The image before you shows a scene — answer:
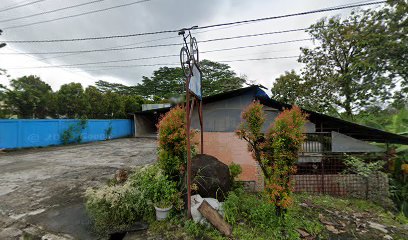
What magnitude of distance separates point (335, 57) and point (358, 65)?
2.57 meters

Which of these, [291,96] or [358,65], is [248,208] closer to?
[358,65]

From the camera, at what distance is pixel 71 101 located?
46.7 feet

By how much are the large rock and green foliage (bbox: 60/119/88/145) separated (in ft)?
42.1

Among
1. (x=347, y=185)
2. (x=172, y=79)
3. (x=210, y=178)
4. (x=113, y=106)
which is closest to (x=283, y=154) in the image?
(x=210, y=178)

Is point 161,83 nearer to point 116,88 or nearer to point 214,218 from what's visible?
point 116,88

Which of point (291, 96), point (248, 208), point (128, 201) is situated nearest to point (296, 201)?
point (248, 208)

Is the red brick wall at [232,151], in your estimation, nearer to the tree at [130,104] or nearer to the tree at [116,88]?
the tree at [130,104]

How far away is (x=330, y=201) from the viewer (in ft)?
14.2

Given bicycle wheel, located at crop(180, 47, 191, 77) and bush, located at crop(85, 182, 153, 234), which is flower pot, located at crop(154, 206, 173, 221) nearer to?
bush, located at crop(85, 182, 153, 234)

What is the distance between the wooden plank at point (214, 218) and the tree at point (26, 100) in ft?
46.8

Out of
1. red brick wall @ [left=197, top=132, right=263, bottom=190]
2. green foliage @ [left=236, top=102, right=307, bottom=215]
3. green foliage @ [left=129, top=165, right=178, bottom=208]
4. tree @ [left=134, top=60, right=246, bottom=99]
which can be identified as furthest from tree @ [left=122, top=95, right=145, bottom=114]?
green foliage @ [left=236, top=102, right=307, bottom=215]

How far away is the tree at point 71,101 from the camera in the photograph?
1394 centimetres

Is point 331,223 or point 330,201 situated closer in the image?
point 331,223

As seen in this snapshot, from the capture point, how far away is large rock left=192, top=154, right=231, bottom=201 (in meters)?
3.48
